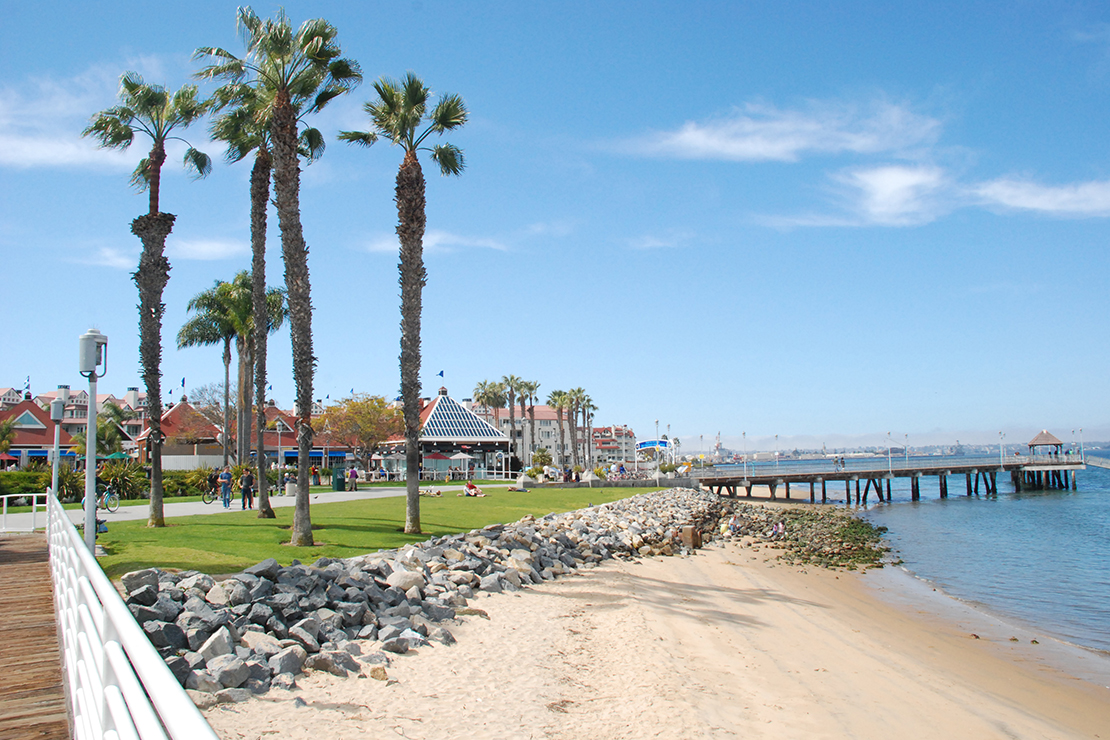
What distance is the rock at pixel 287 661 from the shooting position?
8180mm

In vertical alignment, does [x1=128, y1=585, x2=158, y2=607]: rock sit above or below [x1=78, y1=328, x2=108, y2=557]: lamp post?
below

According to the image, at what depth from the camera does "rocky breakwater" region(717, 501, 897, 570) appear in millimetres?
26484

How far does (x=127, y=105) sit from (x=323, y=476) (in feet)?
111

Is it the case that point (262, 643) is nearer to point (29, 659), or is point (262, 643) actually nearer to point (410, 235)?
point (29, 659)

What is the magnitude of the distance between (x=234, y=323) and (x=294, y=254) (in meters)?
23.7

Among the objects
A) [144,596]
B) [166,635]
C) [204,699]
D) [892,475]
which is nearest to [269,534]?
[144,596]

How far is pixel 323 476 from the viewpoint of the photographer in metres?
49.3

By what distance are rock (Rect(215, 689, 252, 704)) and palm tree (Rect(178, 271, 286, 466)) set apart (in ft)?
86.2

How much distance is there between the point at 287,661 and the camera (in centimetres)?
830

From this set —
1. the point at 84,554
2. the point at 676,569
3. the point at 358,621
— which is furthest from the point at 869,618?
the point at 84,554

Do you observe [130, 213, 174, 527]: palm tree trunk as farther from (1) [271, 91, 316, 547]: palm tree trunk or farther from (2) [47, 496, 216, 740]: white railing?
(2) [47, 496, 216, 740]: white railing

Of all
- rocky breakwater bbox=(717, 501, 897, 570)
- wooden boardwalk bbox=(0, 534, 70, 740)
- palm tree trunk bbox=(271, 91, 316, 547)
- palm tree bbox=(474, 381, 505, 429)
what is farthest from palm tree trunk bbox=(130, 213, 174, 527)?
palm tree bbox=(474, 381, 505, 429)

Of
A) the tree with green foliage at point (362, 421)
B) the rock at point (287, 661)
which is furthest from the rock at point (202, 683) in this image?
the tree with green foliage at point (362, 421)

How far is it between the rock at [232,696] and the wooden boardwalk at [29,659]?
1468mm
